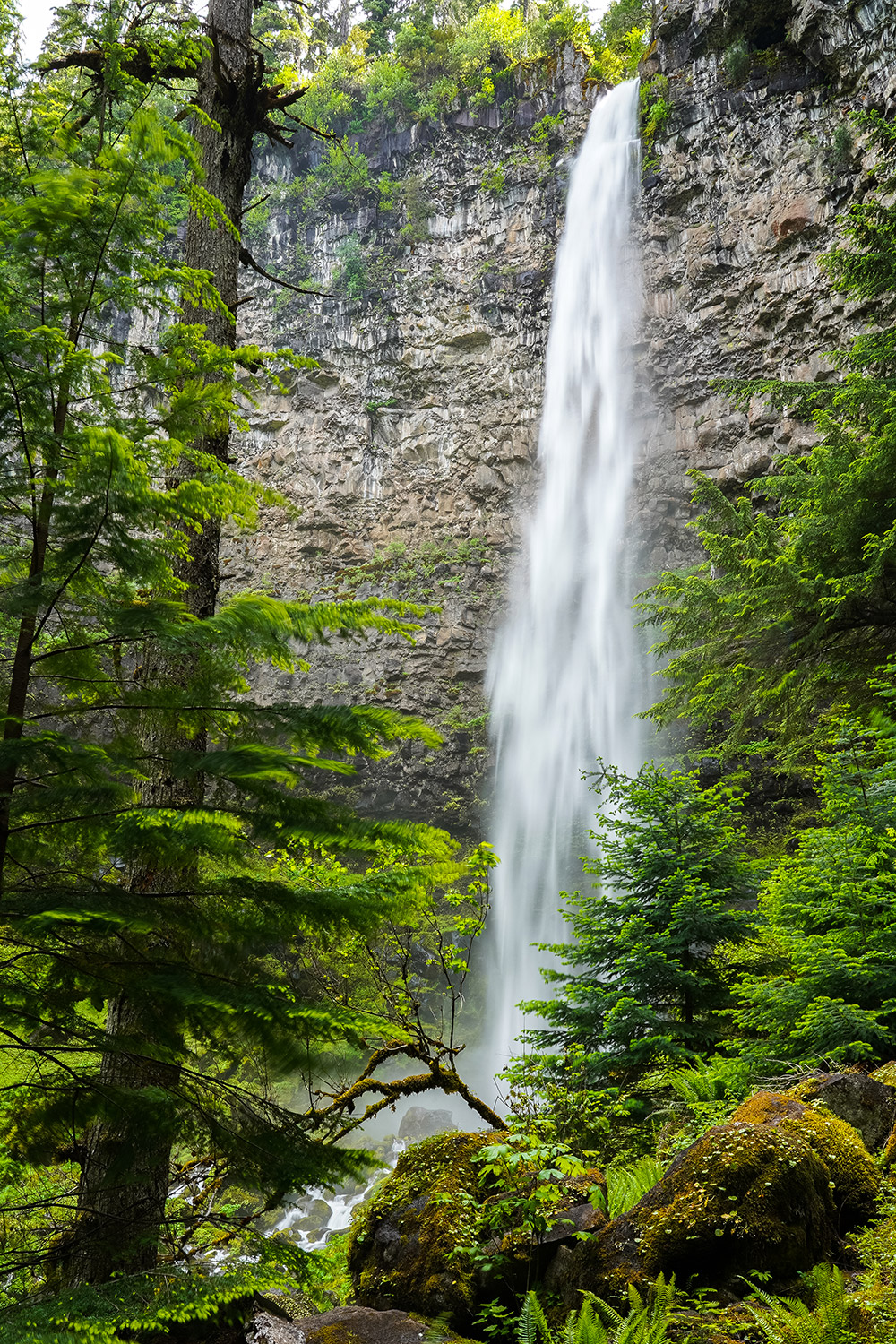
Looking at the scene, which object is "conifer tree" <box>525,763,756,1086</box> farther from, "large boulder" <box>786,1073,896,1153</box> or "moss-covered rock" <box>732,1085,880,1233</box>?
"moss-covered rock" <box>732,1085,880,1233</box>

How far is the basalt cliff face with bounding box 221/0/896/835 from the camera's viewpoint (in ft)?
61.0

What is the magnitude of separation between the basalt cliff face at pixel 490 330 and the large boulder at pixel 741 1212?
17468 millimetres

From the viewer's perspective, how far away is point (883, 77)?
16.1 metres

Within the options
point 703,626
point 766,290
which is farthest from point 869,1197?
point 766,290

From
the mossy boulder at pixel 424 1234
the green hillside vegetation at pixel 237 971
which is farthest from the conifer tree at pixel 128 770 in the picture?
the mossy boulder at pixel 424 1234

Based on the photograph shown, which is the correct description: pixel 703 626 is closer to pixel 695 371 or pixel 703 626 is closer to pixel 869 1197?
pixel 869 1197

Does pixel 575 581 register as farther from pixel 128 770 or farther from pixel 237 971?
pixel 128 770

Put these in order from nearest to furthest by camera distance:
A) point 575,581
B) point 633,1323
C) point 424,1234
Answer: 1. point 633,1323
2. point 424,1234
3. point 575,581

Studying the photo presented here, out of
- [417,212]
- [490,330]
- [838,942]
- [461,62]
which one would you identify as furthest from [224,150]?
[461,62]

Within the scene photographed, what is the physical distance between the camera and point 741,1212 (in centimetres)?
261

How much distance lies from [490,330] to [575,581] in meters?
8.65

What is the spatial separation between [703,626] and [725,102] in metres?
19.1

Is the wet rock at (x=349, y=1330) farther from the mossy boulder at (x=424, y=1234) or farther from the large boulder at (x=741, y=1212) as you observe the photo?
the large boulder at (x=741, y=1212)

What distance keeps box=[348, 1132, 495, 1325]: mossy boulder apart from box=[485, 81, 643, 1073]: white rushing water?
16.2m
